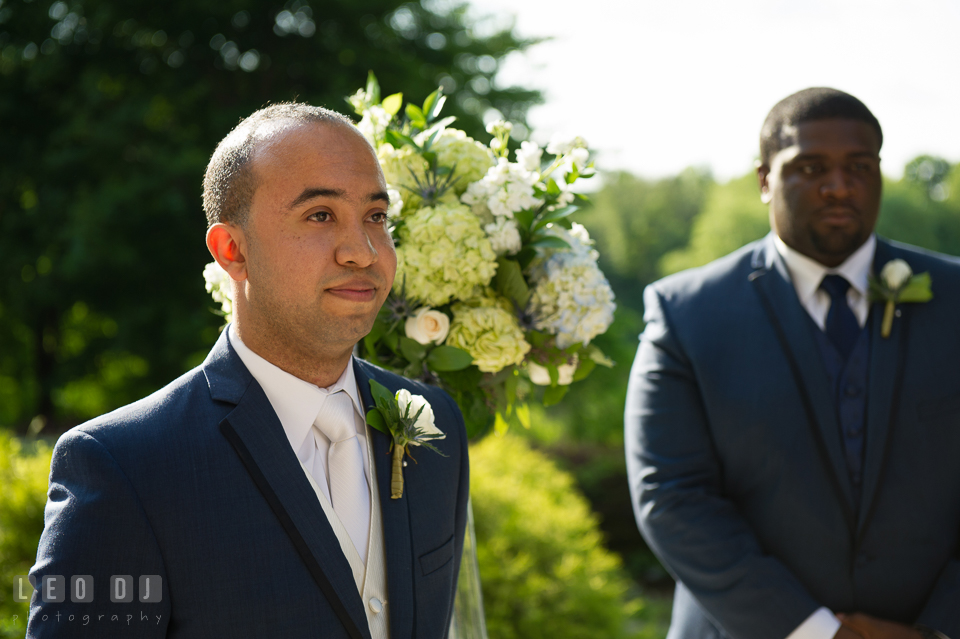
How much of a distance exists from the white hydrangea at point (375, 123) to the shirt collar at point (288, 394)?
3.25ft

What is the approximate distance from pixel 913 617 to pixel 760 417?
85cm

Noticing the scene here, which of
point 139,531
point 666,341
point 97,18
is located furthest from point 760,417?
point 97,18

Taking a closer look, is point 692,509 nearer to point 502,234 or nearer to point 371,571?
point 502,234

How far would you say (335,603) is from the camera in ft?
5.09

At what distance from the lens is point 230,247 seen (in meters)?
1.68

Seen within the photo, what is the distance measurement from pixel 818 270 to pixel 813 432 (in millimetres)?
615

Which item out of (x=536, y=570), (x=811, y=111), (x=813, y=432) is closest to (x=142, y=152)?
(x=536, y=570)

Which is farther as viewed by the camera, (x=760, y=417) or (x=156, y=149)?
(x=156, y=149)

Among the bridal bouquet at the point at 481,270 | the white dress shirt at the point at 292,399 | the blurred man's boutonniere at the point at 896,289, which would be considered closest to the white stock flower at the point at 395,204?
the bridal bouquet at the point at 481,270

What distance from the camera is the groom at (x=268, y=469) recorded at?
1.42 meters

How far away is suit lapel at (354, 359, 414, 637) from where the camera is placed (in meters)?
1.70

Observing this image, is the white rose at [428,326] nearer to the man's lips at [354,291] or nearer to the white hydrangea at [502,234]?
the white hydrangea at [502,234]

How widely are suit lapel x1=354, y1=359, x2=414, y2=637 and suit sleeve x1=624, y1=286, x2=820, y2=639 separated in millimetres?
1224

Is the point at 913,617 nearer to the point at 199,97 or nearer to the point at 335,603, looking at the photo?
the point at 335,603
